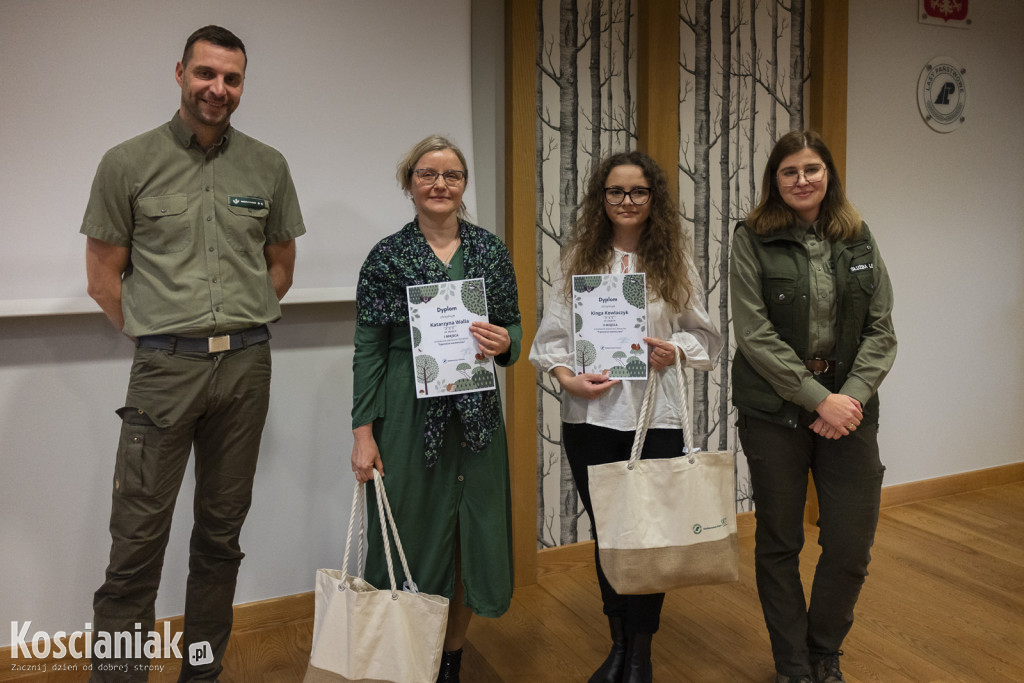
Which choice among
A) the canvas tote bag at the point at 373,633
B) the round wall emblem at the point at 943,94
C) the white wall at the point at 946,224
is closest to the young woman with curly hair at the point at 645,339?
the canvas tote bag at the point at 373,633

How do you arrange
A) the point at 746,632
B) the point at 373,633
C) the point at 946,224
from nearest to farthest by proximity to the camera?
the point at 373,633
the point at 746,632
the point at 946,224

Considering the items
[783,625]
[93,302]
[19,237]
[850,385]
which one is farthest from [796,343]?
[19,237]

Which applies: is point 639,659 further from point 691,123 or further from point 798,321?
point 691,123

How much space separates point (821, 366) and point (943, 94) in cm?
261

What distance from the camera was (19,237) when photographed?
2.27 metres

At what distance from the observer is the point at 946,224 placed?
3.99 metres

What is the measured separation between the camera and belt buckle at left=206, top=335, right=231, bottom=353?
1.99 m

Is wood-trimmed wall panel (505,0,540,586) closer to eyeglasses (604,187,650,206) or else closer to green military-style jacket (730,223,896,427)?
eyeglasses (604,187,650,206)

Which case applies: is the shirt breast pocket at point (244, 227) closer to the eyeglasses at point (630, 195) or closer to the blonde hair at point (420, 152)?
the blonde hair at point (420, 152)

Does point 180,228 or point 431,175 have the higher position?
point 431,175

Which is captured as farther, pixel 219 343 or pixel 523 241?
pixel 523 241

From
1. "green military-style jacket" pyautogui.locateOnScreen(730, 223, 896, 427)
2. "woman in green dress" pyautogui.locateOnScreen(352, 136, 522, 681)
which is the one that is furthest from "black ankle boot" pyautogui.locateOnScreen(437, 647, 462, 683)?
"green military-style jacket" pyautogui.locateOnScreen(730, 223, 896, 427)

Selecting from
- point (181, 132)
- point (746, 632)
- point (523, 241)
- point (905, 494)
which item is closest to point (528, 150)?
point (523, 241)

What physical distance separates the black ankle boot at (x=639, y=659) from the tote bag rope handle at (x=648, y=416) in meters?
0.54
